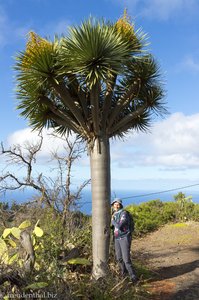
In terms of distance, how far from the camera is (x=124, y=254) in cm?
692

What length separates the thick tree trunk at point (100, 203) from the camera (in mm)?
6797

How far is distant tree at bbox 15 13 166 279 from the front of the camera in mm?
6277

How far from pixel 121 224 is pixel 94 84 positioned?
8.46 feet

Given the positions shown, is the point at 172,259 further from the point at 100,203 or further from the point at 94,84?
the point at 94,84

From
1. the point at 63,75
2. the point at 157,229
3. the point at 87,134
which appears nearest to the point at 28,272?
the point at 87,134

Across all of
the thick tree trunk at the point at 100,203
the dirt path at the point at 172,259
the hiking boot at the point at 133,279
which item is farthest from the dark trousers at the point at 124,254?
the dirt path at the point at 172,259

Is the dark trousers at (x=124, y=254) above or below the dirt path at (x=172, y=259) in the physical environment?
above

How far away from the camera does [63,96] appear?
678cm

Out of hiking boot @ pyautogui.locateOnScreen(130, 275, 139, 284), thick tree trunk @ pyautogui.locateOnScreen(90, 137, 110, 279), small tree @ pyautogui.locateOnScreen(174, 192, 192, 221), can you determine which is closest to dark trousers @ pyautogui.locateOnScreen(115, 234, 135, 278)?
hiking boot @ pyautogui.locateOnScreen(130, 275, 139, 284)

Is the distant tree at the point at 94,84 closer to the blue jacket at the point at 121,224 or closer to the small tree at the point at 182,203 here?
the blue jacket at the point at 121,224

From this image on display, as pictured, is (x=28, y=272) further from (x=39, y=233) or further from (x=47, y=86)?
(x=47, y=86)

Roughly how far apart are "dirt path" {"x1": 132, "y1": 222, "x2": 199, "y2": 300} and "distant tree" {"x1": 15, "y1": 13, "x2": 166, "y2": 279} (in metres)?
1.31

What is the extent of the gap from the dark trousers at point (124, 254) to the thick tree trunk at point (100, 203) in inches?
9.8

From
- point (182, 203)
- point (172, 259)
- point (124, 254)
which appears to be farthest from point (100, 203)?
point (182, 203)
